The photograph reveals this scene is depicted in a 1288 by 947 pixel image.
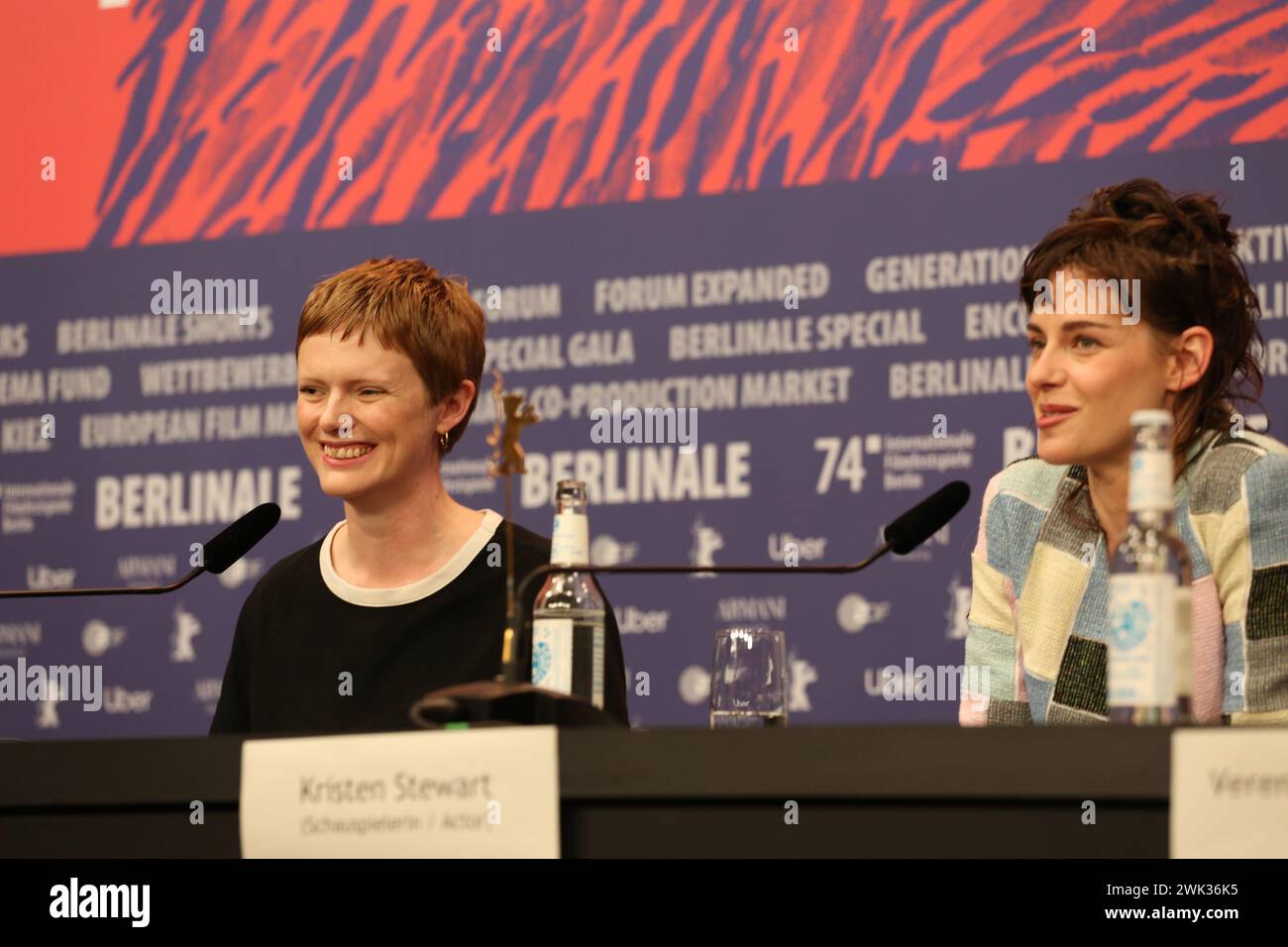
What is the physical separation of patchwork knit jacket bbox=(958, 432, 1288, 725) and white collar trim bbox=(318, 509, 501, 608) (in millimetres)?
700

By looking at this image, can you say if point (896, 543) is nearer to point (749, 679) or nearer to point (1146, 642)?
point (1146, 642)

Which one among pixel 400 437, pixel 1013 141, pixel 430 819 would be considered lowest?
pixel 430 819

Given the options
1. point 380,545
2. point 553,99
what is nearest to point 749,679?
point 380,545

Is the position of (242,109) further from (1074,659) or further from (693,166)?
(1074,659)

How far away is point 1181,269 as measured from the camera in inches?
79.3

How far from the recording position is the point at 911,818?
3.23 ft

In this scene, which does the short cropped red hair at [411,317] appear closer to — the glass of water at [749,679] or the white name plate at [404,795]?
the glass of water at [749,679]

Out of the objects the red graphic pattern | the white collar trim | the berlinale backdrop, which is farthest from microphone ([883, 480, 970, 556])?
the red graphic pattern

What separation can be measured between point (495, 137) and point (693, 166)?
44 cm

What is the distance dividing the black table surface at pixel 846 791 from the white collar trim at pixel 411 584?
1.11m

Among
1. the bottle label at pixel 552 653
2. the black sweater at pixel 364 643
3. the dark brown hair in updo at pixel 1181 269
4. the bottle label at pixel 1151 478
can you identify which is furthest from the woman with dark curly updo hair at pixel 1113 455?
the bottle label at pixel 1151 478

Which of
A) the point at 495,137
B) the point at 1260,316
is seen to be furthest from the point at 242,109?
the point at 1260,316

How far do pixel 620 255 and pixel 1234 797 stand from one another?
2.38 meters

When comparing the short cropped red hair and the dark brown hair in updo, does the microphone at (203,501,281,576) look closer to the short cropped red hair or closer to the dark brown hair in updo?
the short cropped red hair
